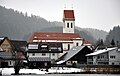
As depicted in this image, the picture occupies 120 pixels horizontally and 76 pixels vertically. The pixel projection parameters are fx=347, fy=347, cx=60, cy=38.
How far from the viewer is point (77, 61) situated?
6016cm

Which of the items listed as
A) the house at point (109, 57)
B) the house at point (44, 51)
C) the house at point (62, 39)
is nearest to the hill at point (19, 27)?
the house at point (62, 39)

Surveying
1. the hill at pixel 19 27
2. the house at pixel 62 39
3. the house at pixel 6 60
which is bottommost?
the house at pixel 6 60

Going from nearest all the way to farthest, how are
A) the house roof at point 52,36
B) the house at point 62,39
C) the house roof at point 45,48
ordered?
1. the house roof at point 45,48
2. the house at point 62,39
3. the house roof at point 52,36

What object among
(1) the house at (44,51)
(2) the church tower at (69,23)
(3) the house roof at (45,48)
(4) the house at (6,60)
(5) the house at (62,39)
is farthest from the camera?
(2) the church tower at (69,23)

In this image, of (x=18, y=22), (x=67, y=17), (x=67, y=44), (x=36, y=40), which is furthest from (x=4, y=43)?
(x=18, y=22)

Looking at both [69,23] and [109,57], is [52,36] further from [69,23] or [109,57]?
[109,57]

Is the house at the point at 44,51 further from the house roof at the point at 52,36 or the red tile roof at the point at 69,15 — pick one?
the red tile roof at the point at 69,15

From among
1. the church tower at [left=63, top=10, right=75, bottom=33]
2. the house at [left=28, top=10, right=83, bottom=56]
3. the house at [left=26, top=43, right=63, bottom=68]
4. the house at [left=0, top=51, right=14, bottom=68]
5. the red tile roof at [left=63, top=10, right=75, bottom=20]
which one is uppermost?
the red tile roof at [left=63, top=10, right=75, bottom=20]

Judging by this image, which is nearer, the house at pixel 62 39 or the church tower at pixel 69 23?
the house at pixel 62 39

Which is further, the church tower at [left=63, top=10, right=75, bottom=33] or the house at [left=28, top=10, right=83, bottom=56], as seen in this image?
the church tower at [left=63, top=10, right=75, bottom=33]

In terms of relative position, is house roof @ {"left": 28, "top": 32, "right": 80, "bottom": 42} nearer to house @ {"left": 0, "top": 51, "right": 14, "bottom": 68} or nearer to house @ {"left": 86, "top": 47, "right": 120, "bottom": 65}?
house @ {"left": 0, "top": 51, "right": 14, "bottom": 68}

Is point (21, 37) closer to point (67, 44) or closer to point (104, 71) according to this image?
point (67, 44)

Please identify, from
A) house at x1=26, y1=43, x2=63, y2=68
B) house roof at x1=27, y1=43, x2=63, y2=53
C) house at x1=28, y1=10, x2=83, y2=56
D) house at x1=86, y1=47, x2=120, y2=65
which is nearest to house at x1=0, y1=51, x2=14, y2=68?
house at x1=26, y1=43, x2=63, y2=68

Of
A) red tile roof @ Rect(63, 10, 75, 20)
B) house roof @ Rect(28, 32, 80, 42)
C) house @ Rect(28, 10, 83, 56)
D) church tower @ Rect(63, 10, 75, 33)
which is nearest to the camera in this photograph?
house @ Rect(28, 10, 83, 56)
